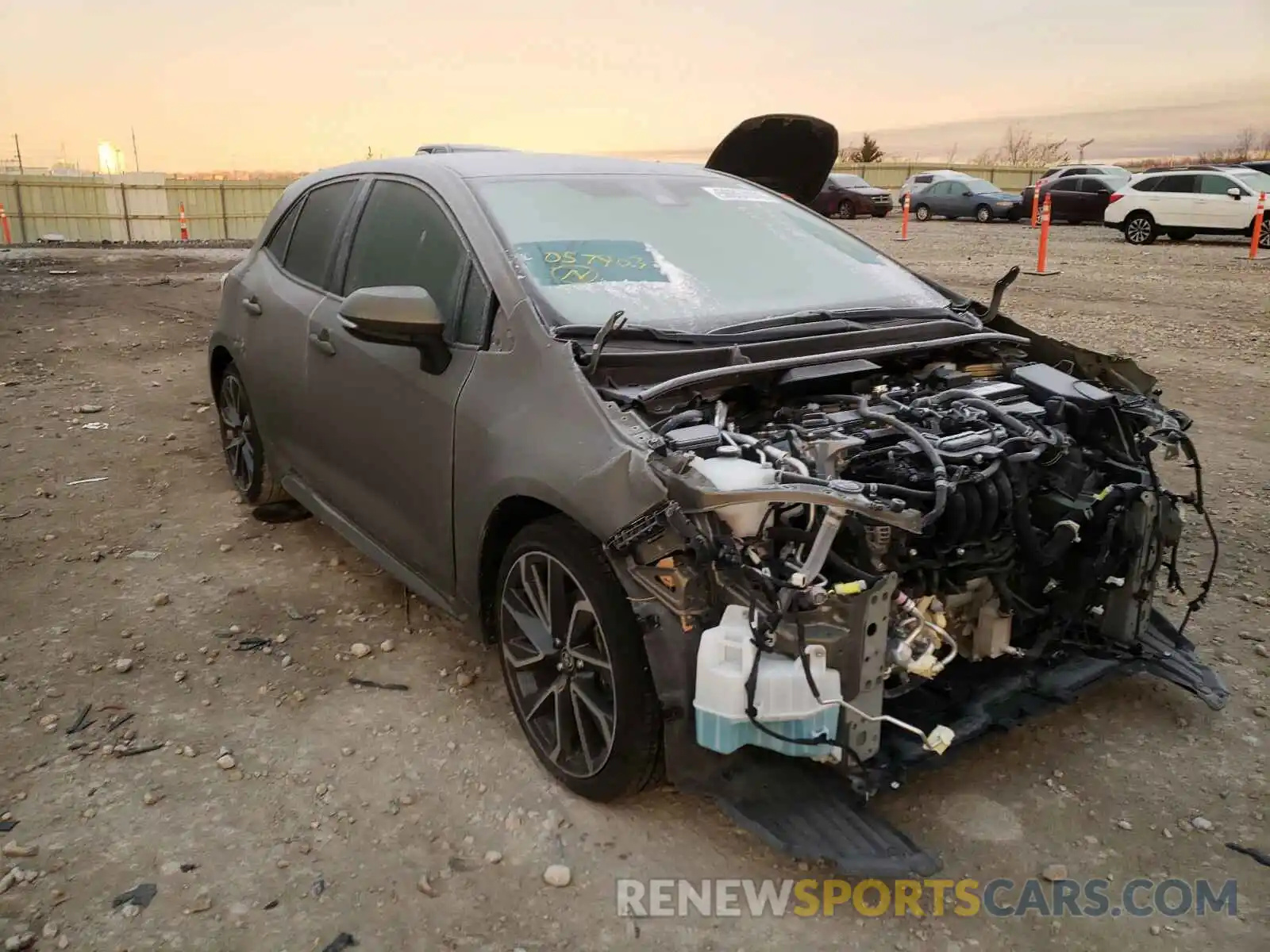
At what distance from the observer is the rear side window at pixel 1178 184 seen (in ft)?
62.3

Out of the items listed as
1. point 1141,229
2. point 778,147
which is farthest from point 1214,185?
point 778,147

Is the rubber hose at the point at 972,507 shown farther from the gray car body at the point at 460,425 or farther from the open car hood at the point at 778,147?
the open car hood at the point at 778,147

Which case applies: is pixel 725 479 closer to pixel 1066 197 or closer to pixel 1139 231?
pixel 1139 231

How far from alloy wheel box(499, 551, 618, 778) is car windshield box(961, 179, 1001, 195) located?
26814 millimetres

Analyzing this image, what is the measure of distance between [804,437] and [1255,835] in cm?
165

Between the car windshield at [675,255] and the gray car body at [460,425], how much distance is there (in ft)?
0.38

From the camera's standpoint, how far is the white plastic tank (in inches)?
86.9

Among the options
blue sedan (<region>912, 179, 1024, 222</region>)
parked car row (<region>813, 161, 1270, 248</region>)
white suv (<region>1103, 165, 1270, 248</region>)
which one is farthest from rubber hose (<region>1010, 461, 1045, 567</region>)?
blue sedan (<region>912, 179, 1024, 222</region>)

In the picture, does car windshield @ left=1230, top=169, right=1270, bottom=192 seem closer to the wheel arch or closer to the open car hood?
the open car hood

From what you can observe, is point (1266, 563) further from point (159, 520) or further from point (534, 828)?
point (159, 520)

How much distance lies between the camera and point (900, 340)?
327cm

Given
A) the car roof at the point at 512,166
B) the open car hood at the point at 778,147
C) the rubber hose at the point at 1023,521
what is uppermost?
the open car hood at the point at 778,147

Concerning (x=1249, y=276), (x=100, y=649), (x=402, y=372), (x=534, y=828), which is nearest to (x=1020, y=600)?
(x=534, y=828)

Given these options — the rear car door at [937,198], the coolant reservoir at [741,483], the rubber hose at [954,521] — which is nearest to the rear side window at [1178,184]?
the rear car door at [937,198]
